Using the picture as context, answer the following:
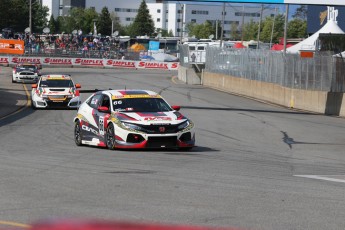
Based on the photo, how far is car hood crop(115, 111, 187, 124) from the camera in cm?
1598

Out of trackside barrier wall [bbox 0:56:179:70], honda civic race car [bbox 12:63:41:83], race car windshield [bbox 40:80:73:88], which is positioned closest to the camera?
race car windshield [bbox 40:80:73:88]

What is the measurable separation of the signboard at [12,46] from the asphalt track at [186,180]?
5718cm

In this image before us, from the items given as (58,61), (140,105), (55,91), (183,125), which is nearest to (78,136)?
(140,105)

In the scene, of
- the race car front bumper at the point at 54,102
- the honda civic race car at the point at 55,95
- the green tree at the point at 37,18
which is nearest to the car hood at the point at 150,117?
the honda civic race car at the point at 55,95

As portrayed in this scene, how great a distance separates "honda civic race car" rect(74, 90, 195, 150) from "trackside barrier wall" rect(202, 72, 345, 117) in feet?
55.6

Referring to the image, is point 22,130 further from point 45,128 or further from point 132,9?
point 132,9

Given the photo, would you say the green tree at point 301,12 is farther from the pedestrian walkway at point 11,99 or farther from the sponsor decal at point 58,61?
the pedestrian walkway at point 11,99

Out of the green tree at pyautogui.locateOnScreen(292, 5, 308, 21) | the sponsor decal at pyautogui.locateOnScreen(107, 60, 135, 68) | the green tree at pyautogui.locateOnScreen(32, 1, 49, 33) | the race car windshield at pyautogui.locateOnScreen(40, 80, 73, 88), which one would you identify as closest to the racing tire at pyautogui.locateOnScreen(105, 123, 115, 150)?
the race car windshield at pyautogui.locateOnScreen(40, 80, 73, 88)

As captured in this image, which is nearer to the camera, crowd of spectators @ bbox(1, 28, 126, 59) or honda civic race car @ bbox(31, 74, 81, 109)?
honda civic race car @ bbox(31, 74, 81, 109)

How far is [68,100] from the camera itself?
31234mm

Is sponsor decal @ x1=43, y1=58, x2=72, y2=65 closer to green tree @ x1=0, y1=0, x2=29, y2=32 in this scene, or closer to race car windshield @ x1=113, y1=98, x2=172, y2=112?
green tree @ x1=0, y1=0, x2=29, y2=32

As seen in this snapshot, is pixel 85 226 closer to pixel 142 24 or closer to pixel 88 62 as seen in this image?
pixel 88 62

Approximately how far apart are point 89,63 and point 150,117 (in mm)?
72307

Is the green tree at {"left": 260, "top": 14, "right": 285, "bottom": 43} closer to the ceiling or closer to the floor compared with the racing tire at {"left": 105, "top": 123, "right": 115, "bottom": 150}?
closer to the ceiling
